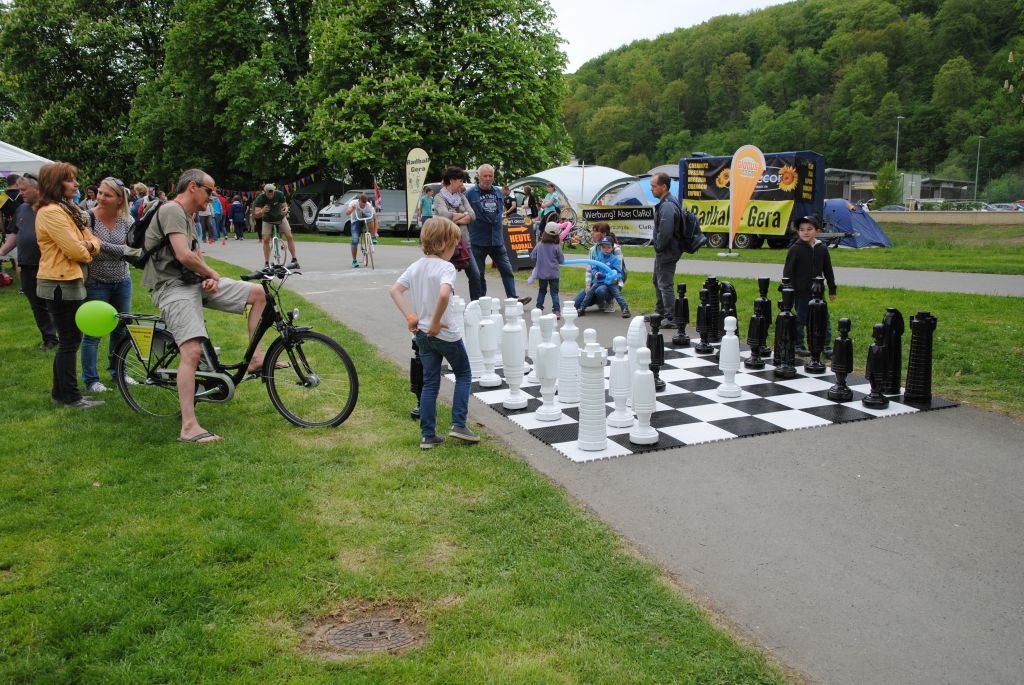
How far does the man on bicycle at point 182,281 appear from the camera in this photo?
17.7 feet

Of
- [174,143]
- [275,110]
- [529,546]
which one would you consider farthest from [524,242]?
Result: [174,143]

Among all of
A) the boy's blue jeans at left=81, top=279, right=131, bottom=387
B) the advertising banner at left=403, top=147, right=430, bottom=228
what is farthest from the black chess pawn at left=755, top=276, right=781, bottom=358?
the advertising banner at left=403, top=147, right=430, bottom=228

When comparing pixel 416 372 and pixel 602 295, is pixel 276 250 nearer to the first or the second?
pixel 602 295

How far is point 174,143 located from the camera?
36969mm

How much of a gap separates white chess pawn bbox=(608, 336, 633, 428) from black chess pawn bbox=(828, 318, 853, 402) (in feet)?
6.20

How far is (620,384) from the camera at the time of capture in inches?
221

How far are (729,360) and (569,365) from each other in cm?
134

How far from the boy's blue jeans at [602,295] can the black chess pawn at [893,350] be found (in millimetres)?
4746

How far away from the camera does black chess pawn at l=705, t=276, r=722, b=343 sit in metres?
8.38

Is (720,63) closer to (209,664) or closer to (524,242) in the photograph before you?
(524,242)

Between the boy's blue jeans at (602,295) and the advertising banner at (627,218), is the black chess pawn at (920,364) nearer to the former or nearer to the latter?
the boy's blue jeans at (602,295)

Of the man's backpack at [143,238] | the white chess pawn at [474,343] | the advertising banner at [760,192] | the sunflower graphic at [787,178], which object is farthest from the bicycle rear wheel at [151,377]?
the sunflower graphic at [787,178]

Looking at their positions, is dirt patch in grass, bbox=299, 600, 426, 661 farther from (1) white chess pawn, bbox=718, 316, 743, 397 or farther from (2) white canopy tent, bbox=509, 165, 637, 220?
(2) white canopy tent, bbox=509, 165, 637, 220

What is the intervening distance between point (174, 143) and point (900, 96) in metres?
102
